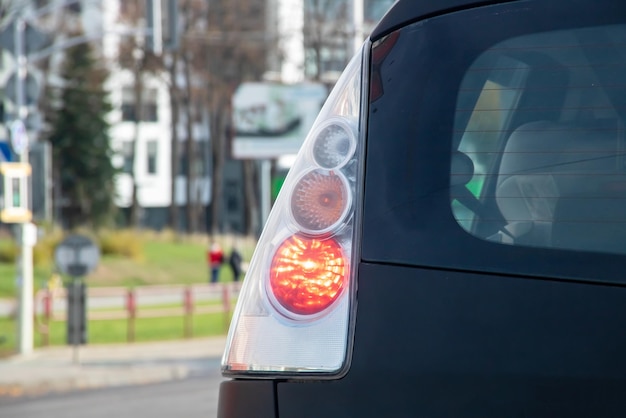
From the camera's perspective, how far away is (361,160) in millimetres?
2379

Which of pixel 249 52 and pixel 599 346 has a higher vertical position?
pixel 249 52

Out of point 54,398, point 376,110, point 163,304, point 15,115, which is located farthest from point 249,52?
point 376,110

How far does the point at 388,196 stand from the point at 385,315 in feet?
0.78

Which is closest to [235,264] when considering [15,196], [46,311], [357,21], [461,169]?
[357,21]

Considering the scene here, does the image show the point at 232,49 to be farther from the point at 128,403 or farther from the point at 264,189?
the point at 128,403

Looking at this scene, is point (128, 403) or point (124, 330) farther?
point (124, 330)

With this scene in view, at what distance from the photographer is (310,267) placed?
7.77ft

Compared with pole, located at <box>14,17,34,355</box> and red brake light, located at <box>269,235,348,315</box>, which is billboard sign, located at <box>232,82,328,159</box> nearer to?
pole, located at <box>14,17,34,355</box>

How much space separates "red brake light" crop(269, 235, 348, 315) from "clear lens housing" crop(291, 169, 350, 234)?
0.11ft

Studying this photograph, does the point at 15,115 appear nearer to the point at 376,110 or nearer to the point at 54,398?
the point at 54,398

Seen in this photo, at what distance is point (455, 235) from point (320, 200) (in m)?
0.31

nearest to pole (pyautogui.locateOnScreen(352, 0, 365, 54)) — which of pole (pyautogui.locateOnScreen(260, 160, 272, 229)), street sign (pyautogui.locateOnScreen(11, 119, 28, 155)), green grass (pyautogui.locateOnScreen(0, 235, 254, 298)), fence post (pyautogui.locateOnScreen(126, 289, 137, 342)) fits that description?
pole (pyautogui.locateOnScreen(260, 160, 272, 229))

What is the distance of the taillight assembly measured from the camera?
2.31 meters

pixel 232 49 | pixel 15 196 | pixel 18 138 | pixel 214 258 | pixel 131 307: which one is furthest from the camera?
pixel 232 49
